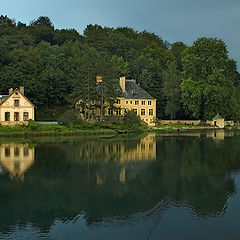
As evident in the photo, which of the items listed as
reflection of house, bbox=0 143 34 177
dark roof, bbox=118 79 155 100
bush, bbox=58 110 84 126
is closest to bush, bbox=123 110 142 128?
dark roof, bbox=118 79 155 100

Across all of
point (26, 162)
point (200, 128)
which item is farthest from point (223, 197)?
point (200, 128)

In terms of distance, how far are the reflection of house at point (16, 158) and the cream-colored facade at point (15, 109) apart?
15346 millimetres

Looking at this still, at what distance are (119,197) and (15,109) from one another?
37.3 meters

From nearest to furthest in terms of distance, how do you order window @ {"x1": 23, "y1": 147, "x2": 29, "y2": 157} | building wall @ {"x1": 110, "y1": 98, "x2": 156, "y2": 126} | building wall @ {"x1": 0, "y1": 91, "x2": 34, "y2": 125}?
window @ {"x1": 23, "y1": 147, "x2": 29, "y2": 157} < building wall @ {"x1": 0, "y1": 91, "x2": 34, "y2": 125} < building wall @ {"x1": 110, "y1": 98, "x2": 156, "y2": 126}

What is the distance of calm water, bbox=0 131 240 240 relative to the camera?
472 inches

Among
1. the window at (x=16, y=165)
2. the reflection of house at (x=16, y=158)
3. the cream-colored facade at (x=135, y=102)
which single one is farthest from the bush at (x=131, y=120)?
the window at (x=16, y=165)

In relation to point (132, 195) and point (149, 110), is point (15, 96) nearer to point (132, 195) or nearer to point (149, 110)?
point (149, 110)

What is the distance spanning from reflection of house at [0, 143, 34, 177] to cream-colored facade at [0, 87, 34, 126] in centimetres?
1535

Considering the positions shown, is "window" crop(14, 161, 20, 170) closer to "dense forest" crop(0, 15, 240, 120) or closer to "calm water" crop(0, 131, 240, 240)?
"calm water" crop(0, 131, 240, 240)

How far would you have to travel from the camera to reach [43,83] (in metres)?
60.9

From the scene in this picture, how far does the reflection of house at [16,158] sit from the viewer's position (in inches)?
888

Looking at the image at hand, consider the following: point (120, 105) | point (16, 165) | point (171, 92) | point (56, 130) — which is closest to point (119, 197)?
point (16, 165)

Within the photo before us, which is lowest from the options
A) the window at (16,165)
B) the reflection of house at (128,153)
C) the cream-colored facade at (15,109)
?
the window at (16,165)

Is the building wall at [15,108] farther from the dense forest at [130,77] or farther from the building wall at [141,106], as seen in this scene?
the building wall at [141,106]
